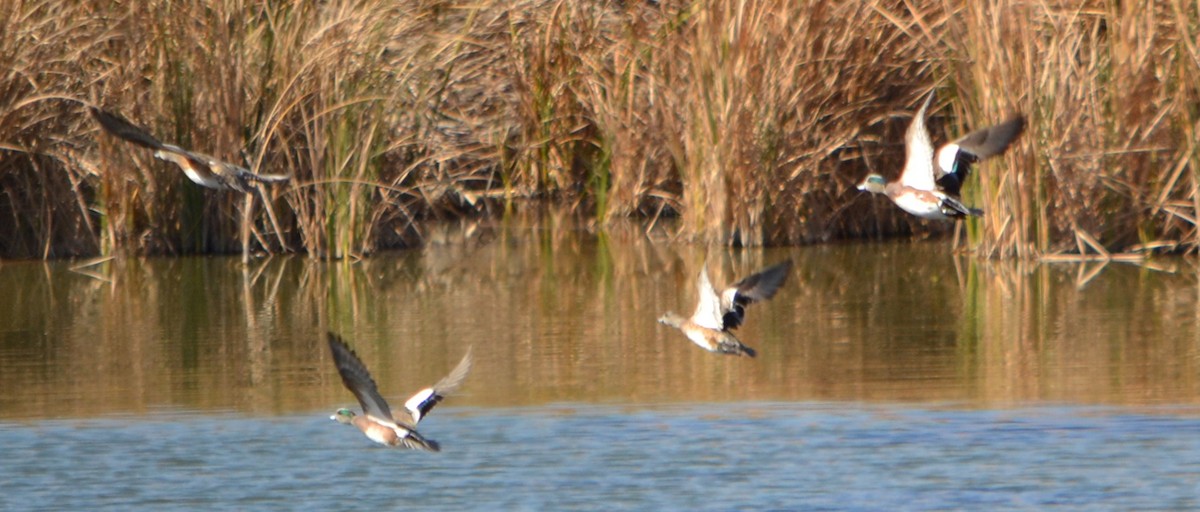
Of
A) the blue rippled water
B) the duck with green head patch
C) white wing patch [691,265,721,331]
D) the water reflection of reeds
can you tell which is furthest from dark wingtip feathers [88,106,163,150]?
white wing patch [691,265,721,331]

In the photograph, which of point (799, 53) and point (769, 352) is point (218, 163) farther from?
point (799, 53)

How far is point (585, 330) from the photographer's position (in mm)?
9703

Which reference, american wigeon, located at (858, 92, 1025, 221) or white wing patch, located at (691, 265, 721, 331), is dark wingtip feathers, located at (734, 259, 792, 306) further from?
american wigeon, located at (858, 92, 1025, 221)

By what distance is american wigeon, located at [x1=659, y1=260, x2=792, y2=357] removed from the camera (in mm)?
7164

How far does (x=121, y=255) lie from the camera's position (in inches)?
490

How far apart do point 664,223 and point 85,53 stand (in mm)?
4248

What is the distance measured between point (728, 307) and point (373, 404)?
1.52 metres

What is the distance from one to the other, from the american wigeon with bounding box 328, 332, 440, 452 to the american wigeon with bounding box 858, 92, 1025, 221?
2599 mm

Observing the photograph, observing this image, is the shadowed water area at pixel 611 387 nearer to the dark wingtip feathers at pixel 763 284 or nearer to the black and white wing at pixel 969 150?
the dark wingtip feathers at pixel 763 284

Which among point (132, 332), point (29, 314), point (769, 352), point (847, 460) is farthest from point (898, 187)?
point (29, 314)

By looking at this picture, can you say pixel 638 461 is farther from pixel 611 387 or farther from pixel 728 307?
pixel 611 387

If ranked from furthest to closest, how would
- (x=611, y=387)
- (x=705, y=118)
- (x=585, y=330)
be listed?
(x=705, y=118) < (x=585, y=330) < (x=611, y=387)

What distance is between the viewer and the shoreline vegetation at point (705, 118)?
11.5 metres

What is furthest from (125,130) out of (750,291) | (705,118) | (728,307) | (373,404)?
(705,118)
